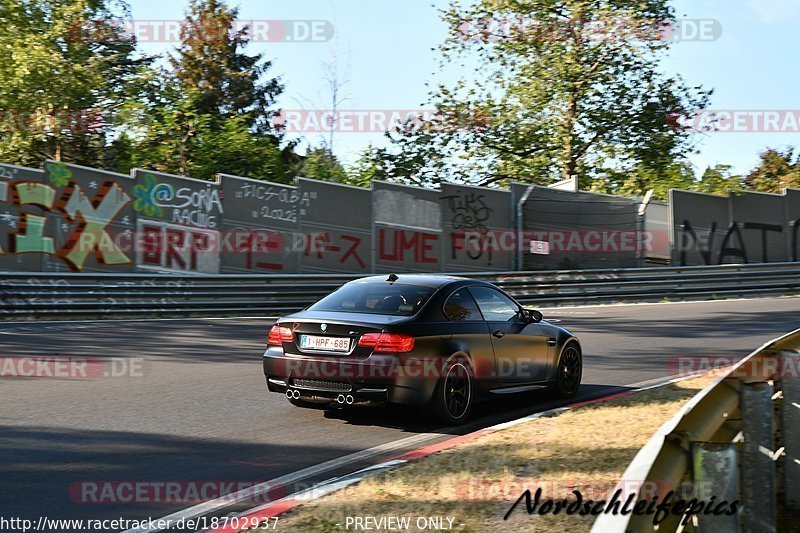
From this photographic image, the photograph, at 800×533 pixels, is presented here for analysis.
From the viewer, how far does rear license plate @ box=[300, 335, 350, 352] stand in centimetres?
827

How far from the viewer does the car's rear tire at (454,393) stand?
27.6ft

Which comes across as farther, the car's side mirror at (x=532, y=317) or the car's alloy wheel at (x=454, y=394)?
the car's side mirror at (x=532, y=317)

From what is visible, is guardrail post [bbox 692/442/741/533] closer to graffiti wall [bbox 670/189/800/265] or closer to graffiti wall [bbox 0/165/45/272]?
graffiti wall [bbox 0/165/45/272]

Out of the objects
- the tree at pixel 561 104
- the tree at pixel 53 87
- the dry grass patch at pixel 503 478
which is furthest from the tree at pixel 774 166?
the dry grass patch at pixel 503 478

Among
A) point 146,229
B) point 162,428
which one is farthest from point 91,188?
point 162,428

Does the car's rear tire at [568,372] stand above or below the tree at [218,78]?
below

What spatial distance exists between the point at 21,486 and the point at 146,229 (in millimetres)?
15029

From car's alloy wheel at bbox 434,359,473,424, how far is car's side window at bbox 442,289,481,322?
49 cm

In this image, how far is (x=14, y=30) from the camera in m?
31.5

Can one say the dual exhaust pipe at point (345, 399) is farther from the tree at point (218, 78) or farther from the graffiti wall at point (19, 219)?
the tree at point (218, 78)

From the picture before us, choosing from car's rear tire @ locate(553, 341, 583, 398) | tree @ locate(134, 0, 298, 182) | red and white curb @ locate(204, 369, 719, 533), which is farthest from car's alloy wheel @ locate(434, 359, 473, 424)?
tree @ locate(134, 0, 298, 182)

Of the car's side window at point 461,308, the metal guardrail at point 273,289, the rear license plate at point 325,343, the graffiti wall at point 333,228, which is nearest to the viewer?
the rear license plate at point 325,343

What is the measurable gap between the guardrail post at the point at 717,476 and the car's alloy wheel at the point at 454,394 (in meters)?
4.87

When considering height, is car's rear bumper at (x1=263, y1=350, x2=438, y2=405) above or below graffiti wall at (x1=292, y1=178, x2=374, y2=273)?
below
